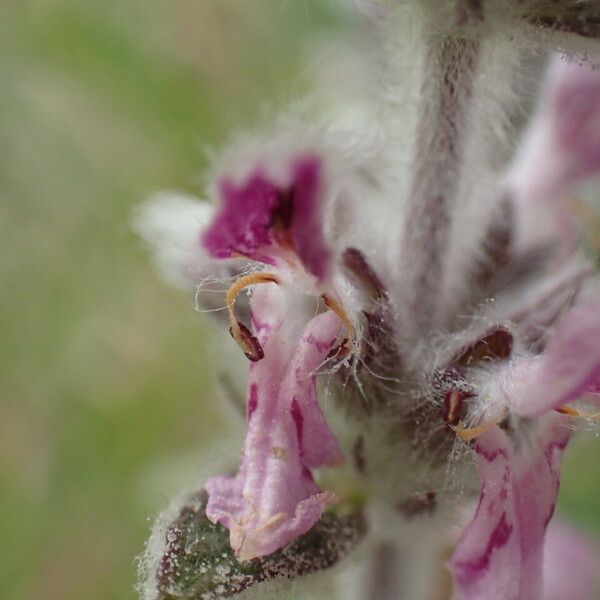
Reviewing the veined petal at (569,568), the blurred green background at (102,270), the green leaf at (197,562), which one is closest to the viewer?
the green leaf at (197,562)

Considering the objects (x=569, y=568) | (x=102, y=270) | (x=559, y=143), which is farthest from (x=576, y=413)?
(x=102, y=270)

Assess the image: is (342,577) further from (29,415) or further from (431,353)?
(29,415)

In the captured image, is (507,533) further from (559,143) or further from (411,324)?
(559,143)

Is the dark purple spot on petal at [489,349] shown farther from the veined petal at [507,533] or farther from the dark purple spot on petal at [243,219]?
the dark purple spot on petal at [243,219]

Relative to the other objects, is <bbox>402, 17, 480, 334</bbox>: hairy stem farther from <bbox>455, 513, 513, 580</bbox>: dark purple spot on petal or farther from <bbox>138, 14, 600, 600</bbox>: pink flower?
<bbox>455, 513, 513, 580</bbox>: dark purple spot on petal

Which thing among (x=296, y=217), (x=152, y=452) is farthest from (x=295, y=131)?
(x=152, y=452)

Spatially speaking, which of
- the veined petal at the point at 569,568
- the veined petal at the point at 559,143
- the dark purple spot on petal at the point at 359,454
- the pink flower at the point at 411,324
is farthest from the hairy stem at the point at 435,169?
the veined petal at the point at 569,568
